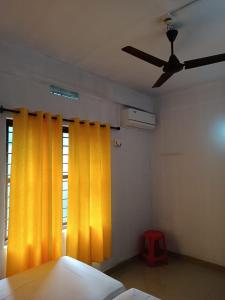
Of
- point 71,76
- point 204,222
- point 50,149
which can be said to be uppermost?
point 71,76

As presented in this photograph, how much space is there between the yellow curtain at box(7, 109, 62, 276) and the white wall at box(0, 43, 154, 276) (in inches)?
8.5

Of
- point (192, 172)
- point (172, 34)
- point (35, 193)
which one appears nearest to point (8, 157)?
point (35, 193)

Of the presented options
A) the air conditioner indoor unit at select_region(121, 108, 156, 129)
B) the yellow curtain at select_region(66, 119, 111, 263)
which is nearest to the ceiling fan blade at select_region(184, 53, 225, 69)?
→ the yellow curtain at select_region(66, 119, 111, 263)

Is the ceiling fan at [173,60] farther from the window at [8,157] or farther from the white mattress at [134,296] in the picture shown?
the white mattress at [134,296]

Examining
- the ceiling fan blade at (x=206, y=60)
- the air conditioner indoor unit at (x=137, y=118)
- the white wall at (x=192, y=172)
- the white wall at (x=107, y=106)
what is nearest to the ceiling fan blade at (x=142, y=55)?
the ceiling fan blade at (x=206, y=60)

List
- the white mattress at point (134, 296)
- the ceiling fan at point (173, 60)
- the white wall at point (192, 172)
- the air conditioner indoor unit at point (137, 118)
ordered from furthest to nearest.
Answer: the air conditioner indoor unit at point (137, 118), the white wall at point (192, 172), the ceiling fan at point (173, 60), the white mattress at point (134, 296)

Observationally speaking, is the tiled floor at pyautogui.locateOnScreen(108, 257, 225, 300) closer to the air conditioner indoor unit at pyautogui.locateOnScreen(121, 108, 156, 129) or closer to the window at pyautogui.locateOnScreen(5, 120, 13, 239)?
the window at pyautogui.locateOnScreen(5, 120, 13, 239)

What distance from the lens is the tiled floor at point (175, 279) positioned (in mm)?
2578

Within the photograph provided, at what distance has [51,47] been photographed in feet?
7.66

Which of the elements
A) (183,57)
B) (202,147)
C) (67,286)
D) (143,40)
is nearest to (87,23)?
(143,40)

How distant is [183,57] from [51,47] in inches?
56.8

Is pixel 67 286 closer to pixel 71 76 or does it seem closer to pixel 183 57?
pixel 71 76

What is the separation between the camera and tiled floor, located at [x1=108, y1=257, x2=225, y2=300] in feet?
8.46

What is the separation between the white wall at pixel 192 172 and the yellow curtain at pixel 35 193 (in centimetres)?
200
